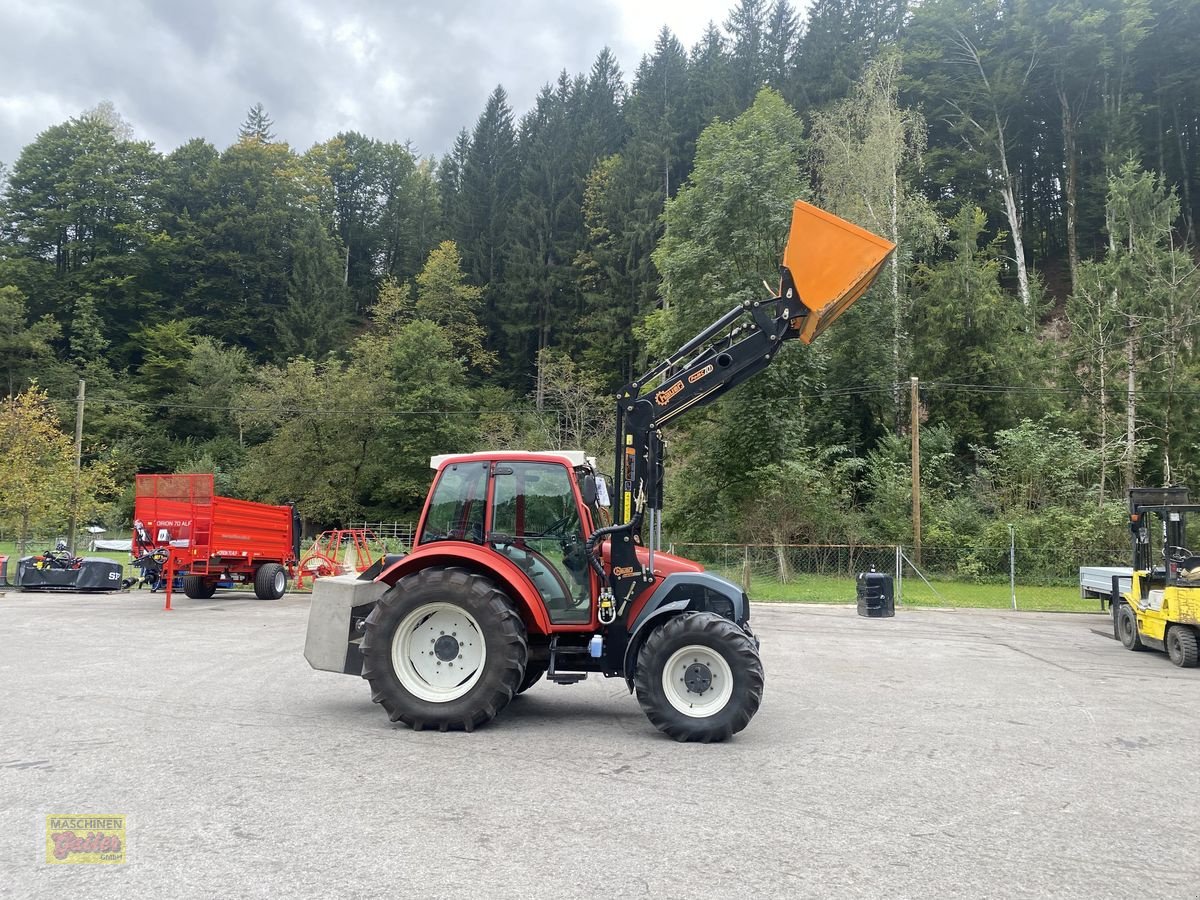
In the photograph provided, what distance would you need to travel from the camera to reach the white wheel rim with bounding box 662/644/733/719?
21.5 feet

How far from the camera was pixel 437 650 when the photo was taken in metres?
6.94

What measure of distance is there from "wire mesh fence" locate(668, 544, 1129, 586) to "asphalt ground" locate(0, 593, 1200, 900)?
15.7 m

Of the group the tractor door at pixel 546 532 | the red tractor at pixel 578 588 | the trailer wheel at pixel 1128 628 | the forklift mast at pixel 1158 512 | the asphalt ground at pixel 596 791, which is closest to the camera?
the asphalt ground at pixel 596 791

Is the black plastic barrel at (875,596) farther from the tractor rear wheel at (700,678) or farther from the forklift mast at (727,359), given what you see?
the tractor rear wheel at (700,678)

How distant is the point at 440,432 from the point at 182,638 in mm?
34976

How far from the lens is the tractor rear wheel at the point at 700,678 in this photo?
646cm

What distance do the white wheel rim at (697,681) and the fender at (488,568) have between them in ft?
3.62

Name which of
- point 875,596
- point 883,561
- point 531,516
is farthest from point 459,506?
point 883,561

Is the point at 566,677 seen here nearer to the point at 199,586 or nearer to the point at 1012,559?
the point at 199,586

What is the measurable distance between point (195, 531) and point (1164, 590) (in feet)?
61.7

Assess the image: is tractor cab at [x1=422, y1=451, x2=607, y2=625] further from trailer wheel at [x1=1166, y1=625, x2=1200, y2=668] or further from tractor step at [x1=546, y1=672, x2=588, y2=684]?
trailer wheel at [x1=1166, y1=625, x2=1200, y2=668]

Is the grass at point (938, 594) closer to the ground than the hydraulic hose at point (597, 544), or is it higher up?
closer to the ground

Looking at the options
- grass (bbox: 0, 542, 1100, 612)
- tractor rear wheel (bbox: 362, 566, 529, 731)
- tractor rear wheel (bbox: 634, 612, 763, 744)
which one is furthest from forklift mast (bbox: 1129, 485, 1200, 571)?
tractor rear wheel (bbox: 362, 566, 529, 731)

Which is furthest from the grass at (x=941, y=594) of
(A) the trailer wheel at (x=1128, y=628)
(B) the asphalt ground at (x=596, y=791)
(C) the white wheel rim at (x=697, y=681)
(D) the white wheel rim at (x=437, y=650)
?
(D) the white wheel rim at (x=437, y=650)
